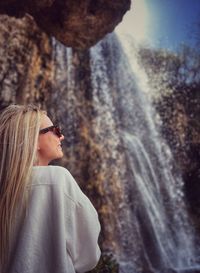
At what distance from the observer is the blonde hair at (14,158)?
1.21 meters

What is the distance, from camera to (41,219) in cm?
120

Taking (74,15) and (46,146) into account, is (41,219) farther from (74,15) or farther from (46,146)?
(74,15)

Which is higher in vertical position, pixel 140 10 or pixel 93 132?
pixel 140 10

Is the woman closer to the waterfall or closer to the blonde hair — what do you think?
the blonde hair

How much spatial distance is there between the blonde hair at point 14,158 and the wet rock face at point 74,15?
10.7 ft

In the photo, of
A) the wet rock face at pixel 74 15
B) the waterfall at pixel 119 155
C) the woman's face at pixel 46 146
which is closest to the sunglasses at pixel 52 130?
the woman's face at pixel 46 146

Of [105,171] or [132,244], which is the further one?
[105,171]

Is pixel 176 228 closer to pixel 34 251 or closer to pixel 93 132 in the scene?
pixel 93 132

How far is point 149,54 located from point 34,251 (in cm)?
389

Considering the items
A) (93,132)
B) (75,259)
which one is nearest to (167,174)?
(93,132)

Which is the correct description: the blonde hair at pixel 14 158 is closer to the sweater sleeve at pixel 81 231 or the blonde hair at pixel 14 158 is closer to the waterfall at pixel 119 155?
the sweater sleeve at pixel 81 231

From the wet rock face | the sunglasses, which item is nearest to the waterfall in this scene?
the wet rock face

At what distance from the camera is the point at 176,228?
440 centimetres

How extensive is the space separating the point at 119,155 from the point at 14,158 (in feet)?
14.8
